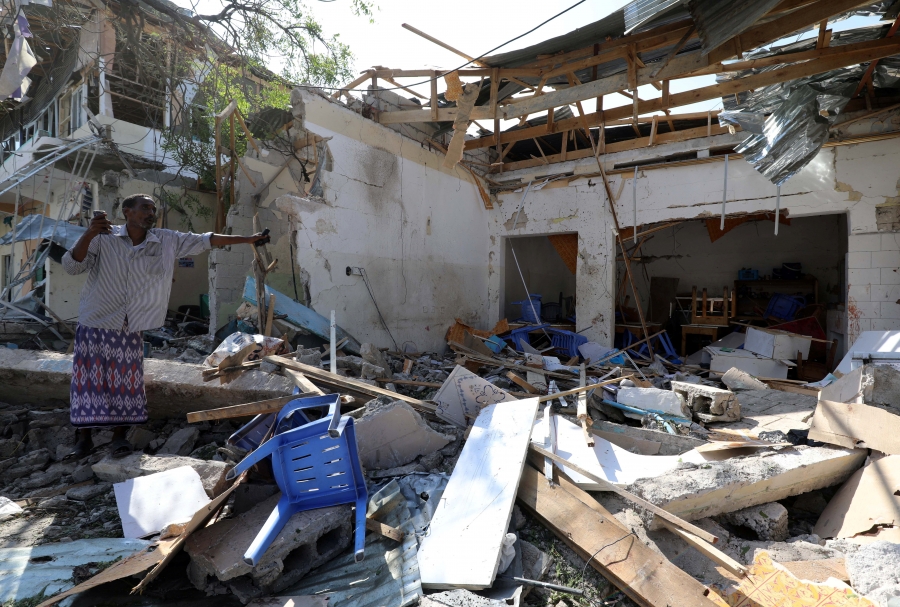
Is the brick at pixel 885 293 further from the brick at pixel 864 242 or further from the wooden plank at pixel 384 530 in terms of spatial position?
the wooden plank at pixel 384 530

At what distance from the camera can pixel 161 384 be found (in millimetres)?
3615

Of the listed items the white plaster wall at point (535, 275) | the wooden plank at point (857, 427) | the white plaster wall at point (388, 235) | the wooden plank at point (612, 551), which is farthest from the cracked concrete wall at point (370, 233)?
the wooden plank at point (857, 427)

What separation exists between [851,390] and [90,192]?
11870 mm

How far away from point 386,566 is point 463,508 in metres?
0.49

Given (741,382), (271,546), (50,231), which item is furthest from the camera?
(50,231)

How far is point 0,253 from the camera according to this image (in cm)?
1184

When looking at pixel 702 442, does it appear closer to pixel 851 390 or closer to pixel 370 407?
pixel 851 390

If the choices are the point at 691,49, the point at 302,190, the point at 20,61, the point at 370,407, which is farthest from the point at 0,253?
the point at 691,49

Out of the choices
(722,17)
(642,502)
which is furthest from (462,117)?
(642,502)

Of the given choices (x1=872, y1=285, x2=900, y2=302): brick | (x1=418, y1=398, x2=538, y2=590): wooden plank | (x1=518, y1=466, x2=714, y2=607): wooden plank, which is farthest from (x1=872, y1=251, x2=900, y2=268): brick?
(x1=518, y1=466, x2=714, y2=607): wooden plank

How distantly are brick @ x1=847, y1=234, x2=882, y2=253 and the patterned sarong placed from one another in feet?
29.3

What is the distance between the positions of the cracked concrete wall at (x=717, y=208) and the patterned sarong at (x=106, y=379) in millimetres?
7354

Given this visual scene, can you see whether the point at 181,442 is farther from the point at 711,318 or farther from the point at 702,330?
the point at 711,318

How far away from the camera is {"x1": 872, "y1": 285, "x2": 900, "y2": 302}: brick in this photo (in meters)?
6.47
